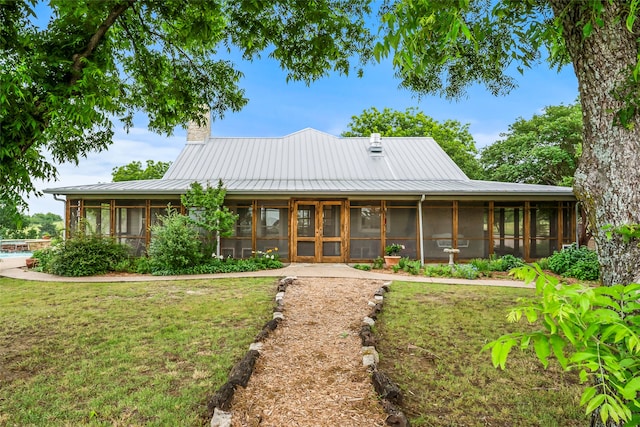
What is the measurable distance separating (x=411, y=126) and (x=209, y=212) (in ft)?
75.2

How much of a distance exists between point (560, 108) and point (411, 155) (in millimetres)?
14413

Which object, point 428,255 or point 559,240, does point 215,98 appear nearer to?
point 428,255

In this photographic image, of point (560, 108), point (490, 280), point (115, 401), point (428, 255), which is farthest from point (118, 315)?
point (560, 108)

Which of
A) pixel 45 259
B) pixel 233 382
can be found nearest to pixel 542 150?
pixel 233 382

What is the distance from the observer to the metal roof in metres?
11.8

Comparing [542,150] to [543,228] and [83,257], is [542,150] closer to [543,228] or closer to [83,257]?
[543,228]

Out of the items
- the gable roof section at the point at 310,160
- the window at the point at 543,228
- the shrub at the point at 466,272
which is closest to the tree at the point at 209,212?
the gable roof section at the point at 310,160

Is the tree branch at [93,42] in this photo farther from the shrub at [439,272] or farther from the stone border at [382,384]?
the shrub at [439,272]

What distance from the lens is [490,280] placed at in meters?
9.52

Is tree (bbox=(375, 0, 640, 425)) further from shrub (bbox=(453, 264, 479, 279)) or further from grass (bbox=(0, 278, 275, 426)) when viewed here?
shrub (bbox=(453, 264, 479, 279))

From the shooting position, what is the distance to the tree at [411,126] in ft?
93.0

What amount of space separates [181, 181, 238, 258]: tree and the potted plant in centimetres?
519

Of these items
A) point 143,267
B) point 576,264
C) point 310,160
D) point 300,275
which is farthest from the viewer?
point 310,160

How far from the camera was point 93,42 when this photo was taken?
12.6ft
